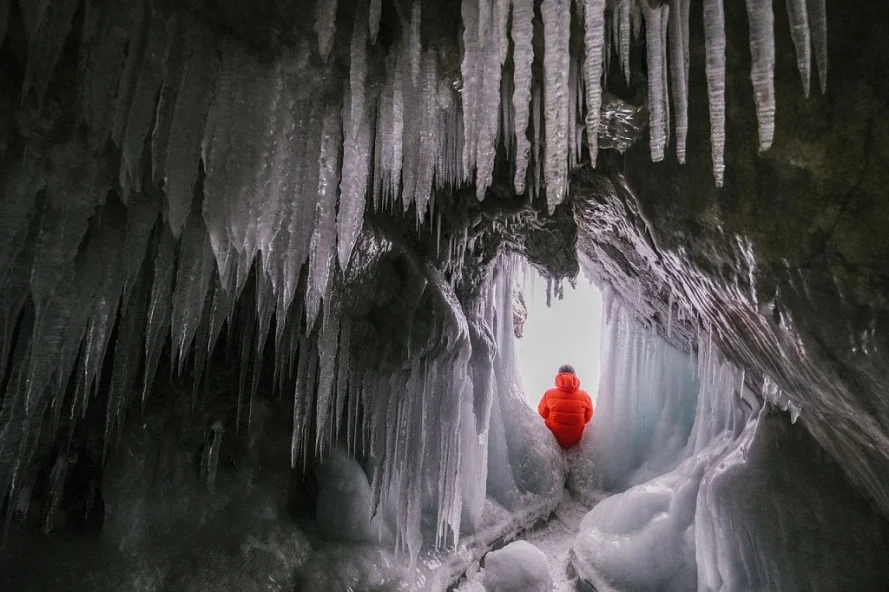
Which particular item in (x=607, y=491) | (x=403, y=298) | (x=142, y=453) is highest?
(x=403, y=298)

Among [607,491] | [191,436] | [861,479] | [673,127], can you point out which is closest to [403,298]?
[191,436]

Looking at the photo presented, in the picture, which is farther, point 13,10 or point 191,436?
point 191,436

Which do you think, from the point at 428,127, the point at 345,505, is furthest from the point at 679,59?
the point at 345,505

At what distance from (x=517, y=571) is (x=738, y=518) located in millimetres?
1785

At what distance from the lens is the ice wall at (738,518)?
12.5 feet

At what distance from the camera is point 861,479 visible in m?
3.68

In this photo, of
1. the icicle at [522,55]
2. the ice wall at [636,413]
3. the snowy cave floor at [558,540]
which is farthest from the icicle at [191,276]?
the ice wall at [636,413]

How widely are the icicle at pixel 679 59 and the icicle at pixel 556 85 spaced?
43 centimetres

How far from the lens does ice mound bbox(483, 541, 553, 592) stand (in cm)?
478

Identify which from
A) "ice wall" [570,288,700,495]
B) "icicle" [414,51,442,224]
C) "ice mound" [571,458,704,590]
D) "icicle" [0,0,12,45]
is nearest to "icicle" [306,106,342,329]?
"icicle" [414,51,442,224]

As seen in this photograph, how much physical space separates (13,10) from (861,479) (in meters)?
5.06

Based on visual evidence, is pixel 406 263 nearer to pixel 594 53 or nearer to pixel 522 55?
pixel 522 55

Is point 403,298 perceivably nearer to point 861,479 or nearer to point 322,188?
point 322,188

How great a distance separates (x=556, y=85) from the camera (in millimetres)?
2133
